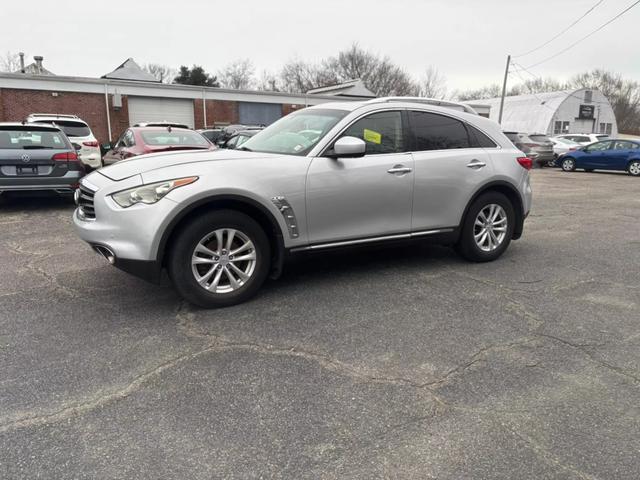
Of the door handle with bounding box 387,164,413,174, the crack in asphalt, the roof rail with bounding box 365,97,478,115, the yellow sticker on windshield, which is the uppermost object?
the roof rail with bounding box 365,97,478,115

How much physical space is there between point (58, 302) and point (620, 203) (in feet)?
37.5

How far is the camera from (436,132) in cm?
523

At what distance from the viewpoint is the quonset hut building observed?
4578 centimetres

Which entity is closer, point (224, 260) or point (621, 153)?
point (224, 260)

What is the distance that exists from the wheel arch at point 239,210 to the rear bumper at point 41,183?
5.17m

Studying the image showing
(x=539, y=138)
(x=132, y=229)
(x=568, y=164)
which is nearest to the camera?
(x=132, y=229)

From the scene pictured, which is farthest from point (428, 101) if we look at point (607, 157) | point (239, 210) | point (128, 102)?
point (128, 102)

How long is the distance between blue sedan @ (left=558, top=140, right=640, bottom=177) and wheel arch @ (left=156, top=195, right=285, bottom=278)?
1983 centimetres

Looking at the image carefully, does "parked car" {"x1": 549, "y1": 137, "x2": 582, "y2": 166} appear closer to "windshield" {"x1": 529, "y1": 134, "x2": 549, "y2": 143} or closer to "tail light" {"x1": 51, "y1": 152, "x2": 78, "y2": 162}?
"windshield" {"x1": 529, "y1": 134, "x2": 549, "y2": 143}

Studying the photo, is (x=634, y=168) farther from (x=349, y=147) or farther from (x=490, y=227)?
(x=349, y=147)

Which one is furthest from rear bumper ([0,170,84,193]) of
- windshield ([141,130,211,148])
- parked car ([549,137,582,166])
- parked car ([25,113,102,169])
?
parked car ([549,137,582,166])

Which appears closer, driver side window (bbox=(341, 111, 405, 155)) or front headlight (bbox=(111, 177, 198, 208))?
front headlight (bbox=(111, 177, 198, 208))

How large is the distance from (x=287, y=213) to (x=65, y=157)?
233 inches

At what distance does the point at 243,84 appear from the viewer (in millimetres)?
71750
